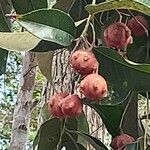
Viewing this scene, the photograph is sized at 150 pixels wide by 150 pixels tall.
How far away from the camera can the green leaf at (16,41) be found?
0.78 m

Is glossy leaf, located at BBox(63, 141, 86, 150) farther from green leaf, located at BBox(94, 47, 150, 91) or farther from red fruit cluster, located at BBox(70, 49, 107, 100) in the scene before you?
red fruit cluster, located at BBox(70, 49, 107, 100)

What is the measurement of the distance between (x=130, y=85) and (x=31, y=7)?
26 centimetres

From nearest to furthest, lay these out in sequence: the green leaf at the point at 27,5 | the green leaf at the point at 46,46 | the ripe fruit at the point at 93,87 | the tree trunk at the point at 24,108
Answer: the ripe fruit at the point at 93,87 < the green leaf at the point at 46,46 < the green leaf at the point at 27,5 < the tree trunk at the point at 24,108

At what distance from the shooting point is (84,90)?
2.29ft

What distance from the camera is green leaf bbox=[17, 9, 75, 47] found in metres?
0.71

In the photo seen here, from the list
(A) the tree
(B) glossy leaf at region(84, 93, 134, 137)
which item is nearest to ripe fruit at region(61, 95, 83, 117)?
(A) the tree

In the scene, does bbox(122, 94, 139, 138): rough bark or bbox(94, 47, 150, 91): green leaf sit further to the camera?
bbox(122, 94, 139, 138): rough bark

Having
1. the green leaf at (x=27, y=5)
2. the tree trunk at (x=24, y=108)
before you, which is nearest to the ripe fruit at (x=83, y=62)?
the green leaf at (x=27, y=5)

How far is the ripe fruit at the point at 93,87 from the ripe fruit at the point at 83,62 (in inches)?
0.4

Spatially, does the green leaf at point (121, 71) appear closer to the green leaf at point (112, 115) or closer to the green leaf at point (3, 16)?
the green leaf at point (112, 115)

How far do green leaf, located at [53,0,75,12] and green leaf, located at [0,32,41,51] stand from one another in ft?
0.57

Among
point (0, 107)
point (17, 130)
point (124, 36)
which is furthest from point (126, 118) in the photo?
point (0, 107)

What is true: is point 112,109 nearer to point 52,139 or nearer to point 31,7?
point 52,139

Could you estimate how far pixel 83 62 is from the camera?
694 millimetres
